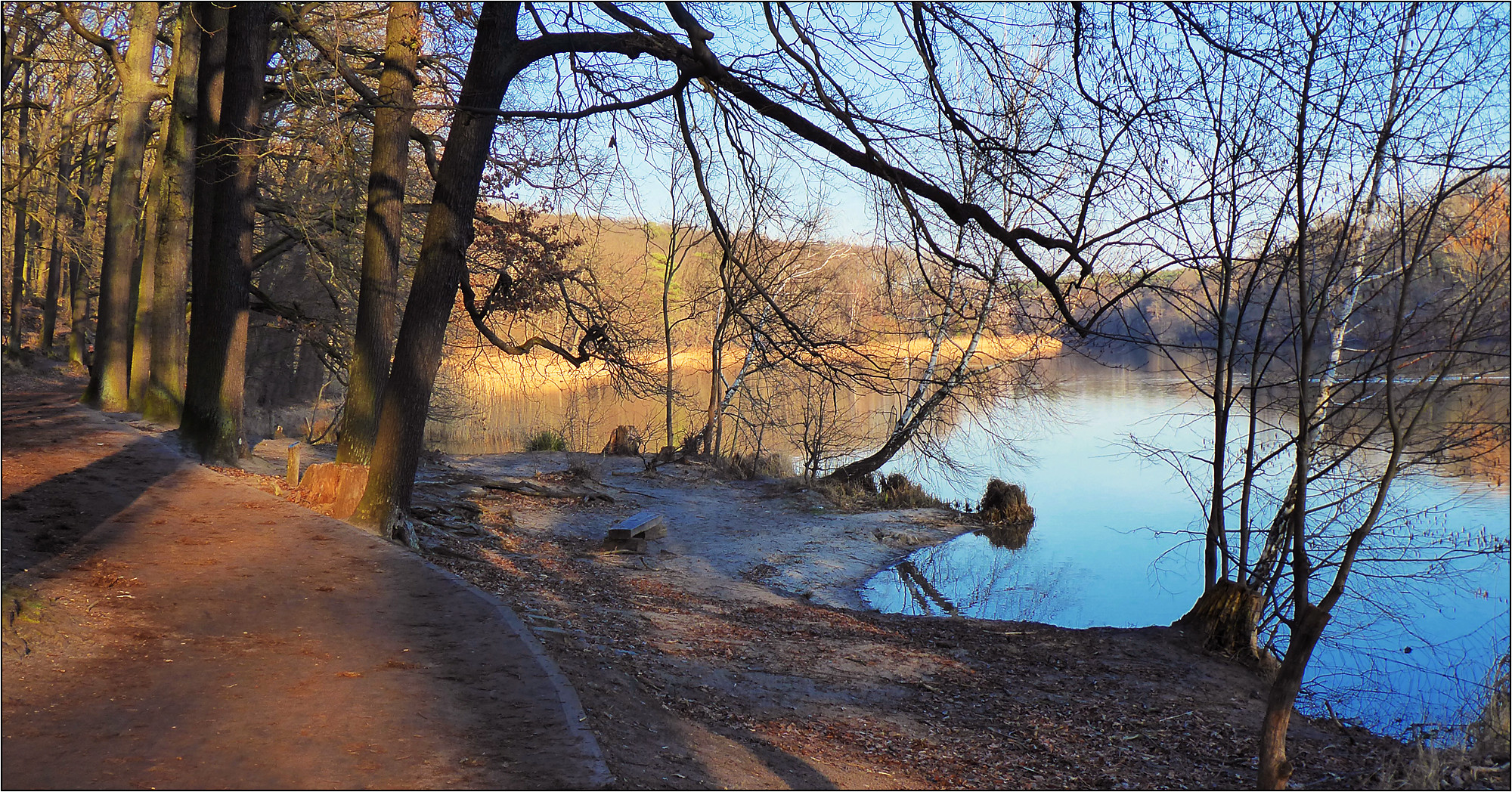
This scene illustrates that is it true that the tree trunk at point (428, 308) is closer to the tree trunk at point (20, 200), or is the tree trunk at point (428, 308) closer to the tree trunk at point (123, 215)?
the tree trunk at point (123, 215)

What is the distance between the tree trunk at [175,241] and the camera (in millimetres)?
12469

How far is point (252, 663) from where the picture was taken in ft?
15.2

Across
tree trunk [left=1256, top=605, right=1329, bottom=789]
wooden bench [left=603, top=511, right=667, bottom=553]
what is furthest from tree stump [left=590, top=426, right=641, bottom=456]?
tree trunk [left=1256, top=605, right=1329, bottom=789]

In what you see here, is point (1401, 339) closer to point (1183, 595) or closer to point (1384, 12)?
point (1384, 12)

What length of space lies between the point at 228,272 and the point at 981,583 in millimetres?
9909

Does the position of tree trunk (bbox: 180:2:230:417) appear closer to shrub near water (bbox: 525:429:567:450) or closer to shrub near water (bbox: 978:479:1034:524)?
shrub near water (bbox: 525:429:567:450)

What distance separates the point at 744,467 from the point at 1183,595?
9.38m

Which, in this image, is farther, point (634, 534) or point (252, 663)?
point (634, 534)

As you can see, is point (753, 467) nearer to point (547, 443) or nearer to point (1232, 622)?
point (547, 443)

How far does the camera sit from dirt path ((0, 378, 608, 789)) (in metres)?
3.53

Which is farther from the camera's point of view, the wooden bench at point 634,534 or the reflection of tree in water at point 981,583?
the wooden bench at point 634,534

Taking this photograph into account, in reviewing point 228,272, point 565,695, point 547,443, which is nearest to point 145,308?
point 228,272

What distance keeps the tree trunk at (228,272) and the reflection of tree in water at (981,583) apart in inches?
311

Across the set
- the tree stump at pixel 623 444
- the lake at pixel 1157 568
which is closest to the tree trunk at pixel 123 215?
the lake at pixel 1157 568
